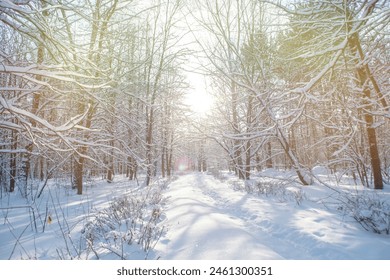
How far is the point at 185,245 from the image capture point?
8.14ft

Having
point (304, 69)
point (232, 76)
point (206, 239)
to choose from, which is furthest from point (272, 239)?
point (304, 69)

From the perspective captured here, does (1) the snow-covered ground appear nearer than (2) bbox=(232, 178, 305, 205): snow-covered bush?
Yes

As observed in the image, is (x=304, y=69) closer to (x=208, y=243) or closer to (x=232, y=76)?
(x=232, y=76)

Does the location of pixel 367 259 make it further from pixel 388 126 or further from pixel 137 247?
pixel 388 126

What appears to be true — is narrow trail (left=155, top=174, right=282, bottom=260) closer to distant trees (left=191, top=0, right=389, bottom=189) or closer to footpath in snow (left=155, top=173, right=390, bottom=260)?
footpath in snow (left=155, top=173, right=390, bottom=260)

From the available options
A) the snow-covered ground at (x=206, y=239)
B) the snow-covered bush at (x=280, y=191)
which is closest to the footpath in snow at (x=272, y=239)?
the snow-covered ground at (x=206, y=239)

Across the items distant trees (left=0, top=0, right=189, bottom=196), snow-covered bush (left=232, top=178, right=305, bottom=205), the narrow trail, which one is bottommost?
snow-covered bush (left=232, top=178, right=305, bottom=205)

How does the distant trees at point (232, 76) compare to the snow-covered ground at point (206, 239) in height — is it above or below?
above

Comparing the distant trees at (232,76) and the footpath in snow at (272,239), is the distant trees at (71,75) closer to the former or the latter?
the distant trees at (232,76)

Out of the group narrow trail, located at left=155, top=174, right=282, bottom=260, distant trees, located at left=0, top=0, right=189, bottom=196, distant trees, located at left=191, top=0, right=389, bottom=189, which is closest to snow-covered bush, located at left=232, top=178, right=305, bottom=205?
distant trees, located at left=191, top=0, right=389, bottom=189

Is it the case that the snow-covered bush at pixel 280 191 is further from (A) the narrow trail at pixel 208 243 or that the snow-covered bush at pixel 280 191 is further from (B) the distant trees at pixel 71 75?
(B) the distant trees at pixel 71 75

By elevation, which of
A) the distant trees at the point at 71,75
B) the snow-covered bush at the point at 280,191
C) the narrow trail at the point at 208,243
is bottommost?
the snow-covered bush at the point at 280,191

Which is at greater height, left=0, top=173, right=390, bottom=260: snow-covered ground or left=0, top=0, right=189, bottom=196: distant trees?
left=0, top=0, right=189, bottom=196: distant trees

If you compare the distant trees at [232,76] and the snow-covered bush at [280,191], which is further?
the snow-covered bush at [280,191]
